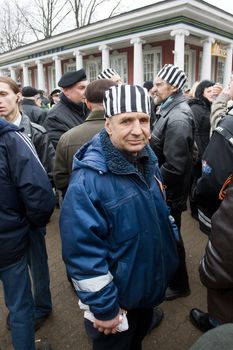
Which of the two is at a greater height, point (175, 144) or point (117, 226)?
point (175, 144)

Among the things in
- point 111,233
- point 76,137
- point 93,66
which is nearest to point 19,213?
point 111,233

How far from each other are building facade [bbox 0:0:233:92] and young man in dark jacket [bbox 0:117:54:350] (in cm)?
1375

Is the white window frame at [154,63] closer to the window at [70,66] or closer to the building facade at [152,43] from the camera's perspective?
the building facade at [152,43]

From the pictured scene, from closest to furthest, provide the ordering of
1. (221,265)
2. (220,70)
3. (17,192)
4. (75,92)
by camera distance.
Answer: (221,265), (17,192), (75,92), (220,70)

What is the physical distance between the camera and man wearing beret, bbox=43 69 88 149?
3.28 meters

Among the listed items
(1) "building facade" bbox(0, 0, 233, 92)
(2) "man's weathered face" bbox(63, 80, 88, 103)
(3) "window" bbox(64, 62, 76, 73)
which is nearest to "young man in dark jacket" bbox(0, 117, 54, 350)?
(2) "man's weathered face" bbox(63, 80, 88, 103)

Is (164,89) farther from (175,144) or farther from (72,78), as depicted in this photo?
(72,78)

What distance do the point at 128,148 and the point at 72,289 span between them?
6.75ft

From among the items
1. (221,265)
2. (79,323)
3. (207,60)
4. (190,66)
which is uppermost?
(190,66)

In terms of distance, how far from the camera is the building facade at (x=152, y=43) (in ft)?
47.4

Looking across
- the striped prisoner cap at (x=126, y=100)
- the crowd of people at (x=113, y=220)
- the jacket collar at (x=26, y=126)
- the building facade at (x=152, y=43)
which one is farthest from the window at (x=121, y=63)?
the striped prisoner cap at (x=126, y=100)

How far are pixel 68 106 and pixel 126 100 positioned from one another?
5.93 feet

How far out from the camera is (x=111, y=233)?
166 cm

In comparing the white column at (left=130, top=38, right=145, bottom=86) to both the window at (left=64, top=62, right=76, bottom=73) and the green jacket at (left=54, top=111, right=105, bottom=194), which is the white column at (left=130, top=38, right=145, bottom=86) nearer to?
the window at (left=64, top=62, right=76, bottom=73)
